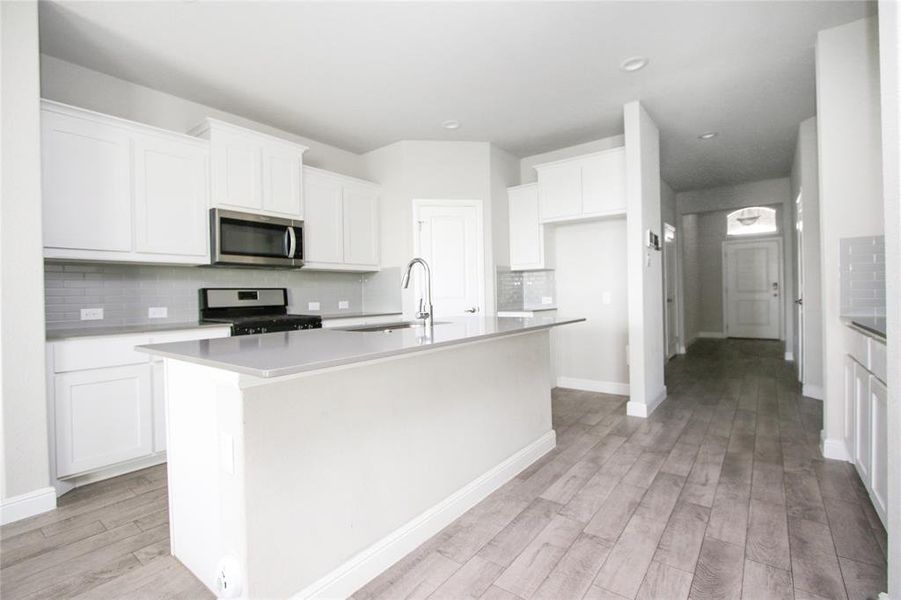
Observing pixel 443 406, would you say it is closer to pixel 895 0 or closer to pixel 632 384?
pixel 895 0

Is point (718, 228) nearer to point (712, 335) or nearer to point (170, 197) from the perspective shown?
point (712, 335)

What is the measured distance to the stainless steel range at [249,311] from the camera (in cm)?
336

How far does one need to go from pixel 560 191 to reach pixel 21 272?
4.21 metres

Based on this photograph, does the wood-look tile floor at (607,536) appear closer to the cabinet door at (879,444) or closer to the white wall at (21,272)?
the cabinet door at (879,444)

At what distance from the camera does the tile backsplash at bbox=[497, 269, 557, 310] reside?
494 cm

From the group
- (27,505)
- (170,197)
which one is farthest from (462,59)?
(27,505)

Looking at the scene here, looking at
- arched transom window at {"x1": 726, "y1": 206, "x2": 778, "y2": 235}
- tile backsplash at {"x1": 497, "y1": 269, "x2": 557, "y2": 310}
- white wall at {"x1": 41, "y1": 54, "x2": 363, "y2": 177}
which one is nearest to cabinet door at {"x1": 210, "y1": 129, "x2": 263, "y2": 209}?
white wall at {"x1": 41, "y1": 54, "x2": 363, "y2": 177}

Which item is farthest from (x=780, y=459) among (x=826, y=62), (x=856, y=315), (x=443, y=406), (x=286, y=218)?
(x=286, y=218)

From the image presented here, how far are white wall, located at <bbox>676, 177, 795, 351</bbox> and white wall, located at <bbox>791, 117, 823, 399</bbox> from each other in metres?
1.89

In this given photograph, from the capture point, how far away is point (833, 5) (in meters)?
2.50

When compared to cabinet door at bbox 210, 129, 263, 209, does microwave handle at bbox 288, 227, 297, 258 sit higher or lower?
lower

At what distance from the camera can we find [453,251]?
460 cm

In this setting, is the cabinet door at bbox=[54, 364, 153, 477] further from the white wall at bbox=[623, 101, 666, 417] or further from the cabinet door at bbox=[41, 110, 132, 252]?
the white wall at bbox=[623, 101, 666, 417]

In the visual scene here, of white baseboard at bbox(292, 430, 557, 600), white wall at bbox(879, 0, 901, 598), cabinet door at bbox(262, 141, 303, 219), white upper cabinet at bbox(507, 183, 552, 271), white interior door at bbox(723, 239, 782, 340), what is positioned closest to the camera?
white wall at bbox(879, 0, 901, 598)
